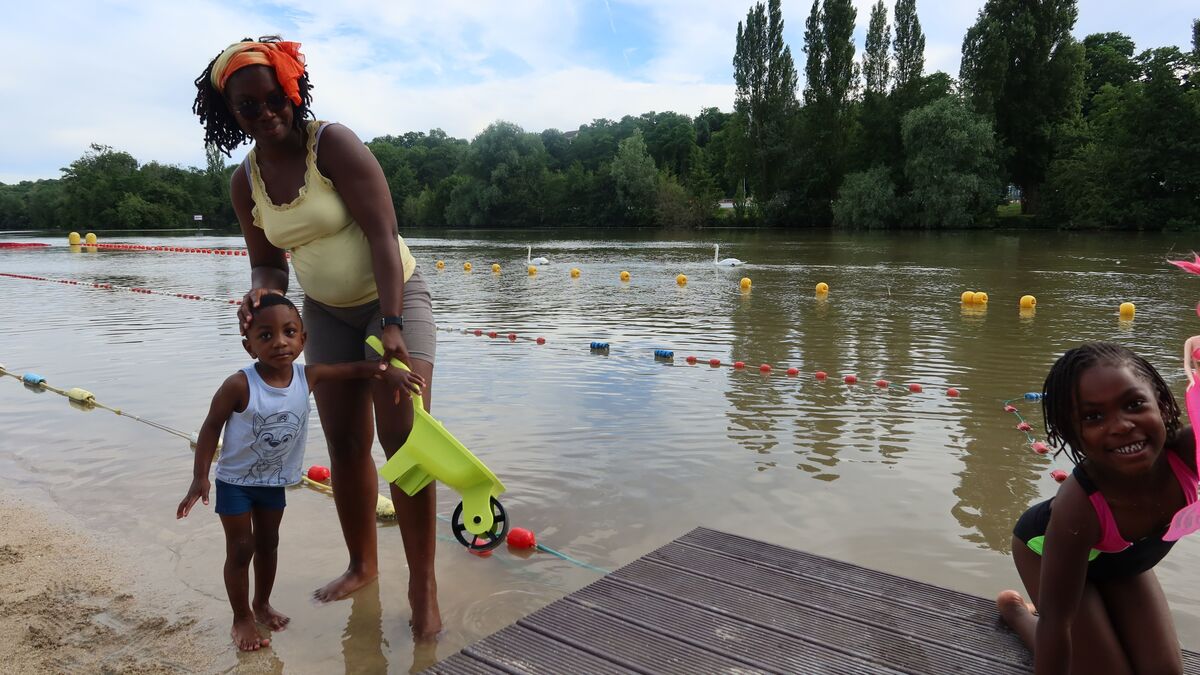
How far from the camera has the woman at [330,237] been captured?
2.86 meters

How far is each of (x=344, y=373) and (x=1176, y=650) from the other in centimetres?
288

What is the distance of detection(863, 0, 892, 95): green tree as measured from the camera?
1951 inches

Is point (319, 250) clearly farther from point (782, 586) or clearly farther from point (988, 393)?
point (988, 393)

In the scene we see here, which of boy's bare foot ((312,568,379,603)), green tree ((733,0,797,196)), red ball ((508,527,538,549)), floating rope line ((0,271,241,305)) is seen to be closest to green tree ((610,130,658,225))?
green tree ((733,0,797,196))

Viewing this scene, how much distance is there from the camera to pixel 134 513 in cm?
438

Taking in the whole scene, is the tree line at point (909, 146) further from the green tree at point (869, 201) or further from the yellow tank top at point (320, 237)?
the yellow tank top at point (320, 237)

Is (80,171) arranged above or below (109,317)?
above

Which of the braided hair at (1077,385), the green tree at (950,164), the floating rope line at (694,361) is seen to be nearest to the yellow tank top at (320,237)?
the braided hair at (1077,385)

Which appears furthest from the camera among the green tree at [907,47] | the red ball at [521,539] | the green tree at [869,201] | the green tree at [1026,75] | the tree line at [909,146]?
the green tree at [907,47]

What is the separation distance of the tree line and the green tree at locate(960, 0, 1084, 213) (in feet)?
0.28

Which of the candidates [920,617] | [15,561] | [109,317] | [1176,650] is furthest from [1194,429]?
[109,317]

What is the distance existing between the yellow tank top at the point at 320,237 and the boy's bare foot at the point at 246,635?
1.25 m

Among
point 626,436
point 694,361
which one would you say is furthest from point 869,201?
point 626,436

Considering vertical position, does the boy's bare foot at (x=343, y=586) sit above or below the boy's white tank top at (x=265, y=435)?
below
